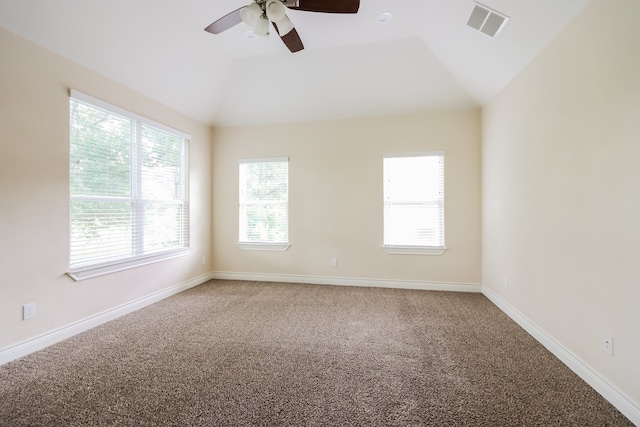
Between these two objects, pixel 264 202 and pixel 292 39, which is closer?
pixel 292 39

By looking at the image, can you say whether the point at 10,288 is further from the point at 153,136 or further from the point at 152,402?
the point at 153,136

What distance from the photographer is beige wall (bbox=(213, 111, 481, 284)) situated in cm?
388

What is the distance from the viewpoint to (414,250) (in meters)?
4.00

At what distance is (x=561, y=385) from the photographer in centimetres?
183

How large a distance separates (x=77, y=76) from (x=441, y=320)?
4.45m

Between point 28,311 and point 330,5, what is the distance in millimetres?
3517

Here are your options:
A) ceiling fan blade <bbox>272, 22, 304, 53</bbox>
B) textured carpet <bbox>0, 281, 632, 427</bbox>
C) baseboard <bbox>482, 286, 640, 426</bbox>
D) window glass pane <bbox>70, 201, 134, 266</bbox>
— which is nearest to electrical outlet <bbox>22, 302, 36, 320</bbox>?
textured carpet <bbox>0, 281, 632, 427</bbox>

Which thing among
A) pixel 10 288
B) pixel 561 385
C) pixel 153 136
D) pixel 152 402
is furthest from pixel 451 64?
pixel 10 288

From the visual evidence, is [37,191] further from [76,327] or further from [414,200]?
[414,200]

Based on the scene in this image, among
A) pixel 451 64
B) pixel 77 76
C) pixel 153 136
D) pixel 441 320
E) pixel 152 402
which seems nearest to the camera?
pixel 152 402

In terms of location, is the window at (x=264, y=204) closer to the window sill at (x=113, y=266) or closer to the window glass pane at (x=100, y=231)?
the window sill at (x=113, y=266)

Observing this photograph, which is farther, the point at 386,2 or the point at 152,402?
the point at 386,2

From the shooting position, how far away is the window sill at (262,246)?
175 inches

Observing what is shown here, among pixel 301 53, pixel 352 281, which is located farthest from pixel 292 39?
pixel 352 281
